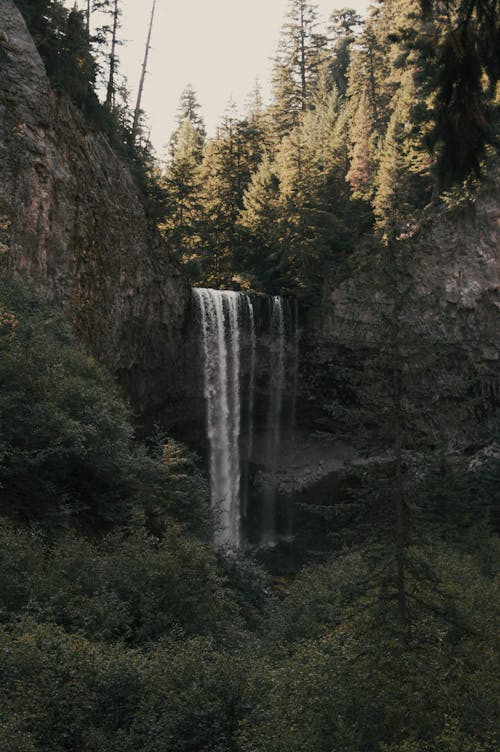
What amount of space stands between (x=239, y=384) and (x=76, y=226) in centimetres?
1508

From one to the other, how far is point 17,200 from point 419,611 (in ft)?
52.0

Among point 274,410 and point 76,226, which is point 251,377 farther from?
point 76,226

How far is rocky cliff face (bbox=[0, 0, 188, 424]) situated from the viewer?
60.2ft

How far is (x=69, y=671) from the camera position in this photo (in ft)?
22.5

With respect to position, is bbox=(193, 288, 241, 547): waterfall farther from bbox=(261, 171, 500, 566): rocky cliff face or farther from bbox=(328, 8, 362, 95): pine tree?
bbox=(328, 8, 362, 95): pine tree

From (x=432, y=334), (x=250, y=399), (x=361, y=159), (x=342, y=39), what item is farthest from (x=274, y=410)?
(x=342, y=39)

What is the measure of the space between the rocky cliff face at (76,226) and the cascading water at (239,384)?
3942 millimetres

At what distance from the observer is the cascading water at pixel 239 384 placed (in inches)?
1227

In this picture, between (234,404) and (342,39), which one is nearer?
(234,404)

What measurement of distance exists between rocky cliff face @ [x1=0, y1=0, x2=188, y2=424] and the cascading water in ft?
12.9

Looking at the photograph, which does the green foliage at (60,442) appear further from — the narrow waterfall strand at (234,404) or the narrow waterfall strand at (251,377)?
the narrow waterfall strand at (251,377)

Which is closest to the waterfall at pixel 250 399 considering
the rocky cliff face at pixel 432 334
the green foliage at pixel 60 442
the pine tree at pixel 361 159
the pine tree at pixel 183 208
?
the rocky cliff face at pixel 432 334

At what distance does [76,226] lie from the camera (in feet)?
67.5

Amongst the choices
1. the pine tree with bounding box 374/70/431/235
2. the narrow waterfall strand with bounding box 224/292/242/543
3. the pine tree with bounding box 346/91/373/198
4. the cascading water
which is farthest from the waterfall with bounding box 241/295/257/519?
the pine tree with bounding box 346/91/373/198
